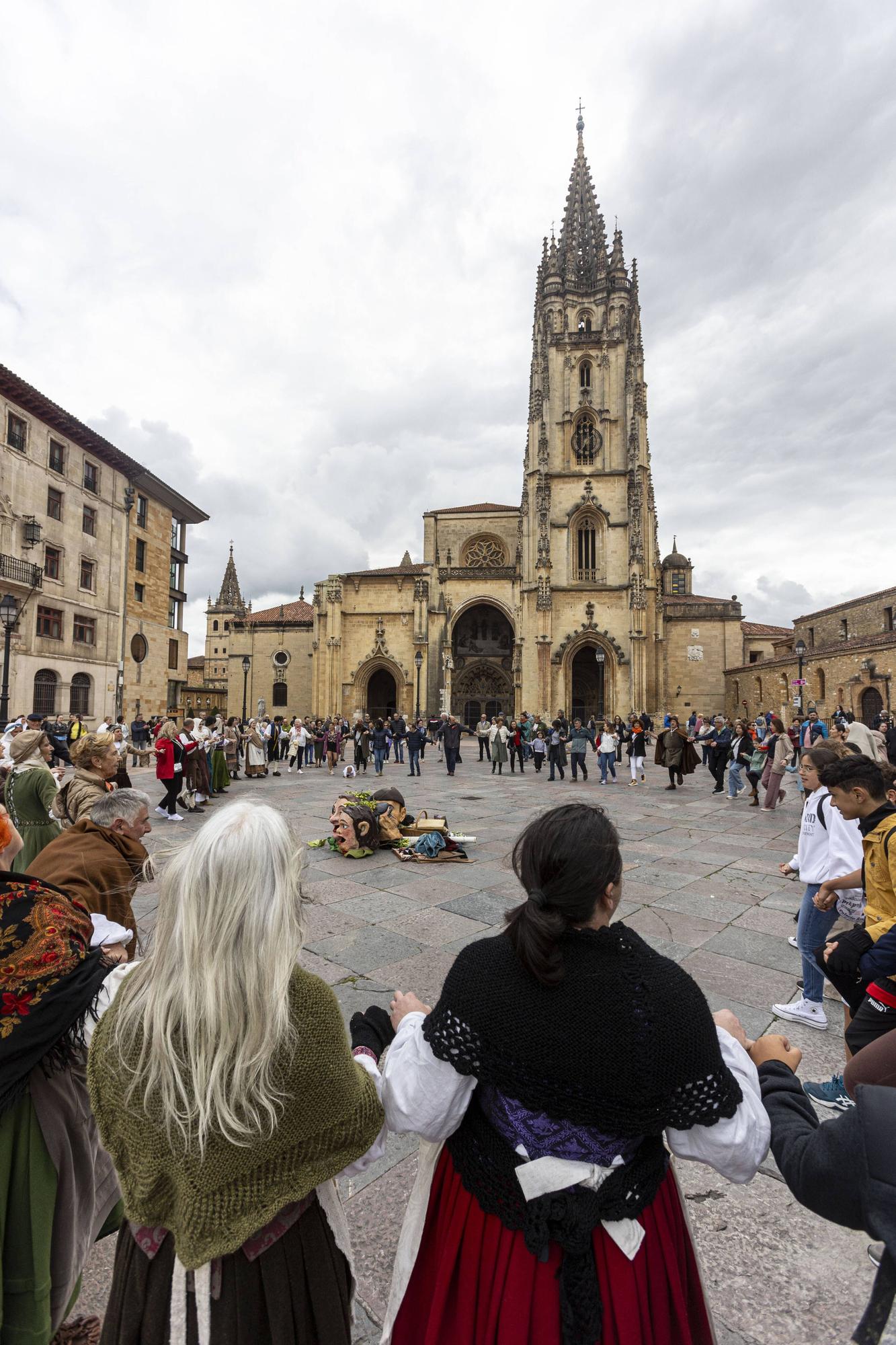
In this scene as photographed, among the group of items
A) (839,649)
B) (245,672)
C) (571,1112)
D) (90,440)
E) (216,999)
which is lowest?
(571,1112)

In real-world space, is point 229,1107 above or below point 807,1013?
above

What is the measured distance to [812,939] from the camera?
357cm

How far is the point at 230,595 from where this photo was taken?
5531cm

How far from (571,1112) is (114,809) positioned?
2.46 metres

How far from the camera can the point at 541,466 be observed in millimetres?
35094

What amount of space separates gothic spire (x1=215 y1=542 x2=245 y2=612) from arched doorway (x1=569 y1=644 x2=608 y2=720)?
3187cm

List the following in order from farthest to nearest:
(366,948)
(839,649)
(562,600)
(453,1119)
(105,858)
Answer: (562,600), (839,649), (366,948), (105,858), (453,1119)

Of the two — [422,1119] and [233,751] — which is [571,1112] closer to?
[422,1119]

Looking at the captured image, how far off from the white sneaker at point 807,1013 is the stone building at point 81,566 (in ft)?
78.6

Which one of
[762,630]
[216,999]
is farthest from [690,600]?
[216,999]

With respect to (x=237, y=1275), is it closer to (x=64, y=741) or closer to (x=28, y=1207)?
(x=28, y=1207)

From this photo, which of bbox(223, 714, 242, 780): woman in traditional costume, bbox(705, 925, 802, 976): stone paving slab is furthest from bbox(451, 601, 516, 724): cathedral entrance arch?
bbox(705, 925, 802, 976): stone paving slab

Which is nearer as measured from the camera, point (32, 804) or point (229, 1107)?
point (229, 1107)

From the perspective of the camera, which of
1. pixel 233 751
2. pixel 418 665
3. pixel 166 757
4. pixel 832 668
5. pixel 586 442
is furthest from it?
pixel 586 442
